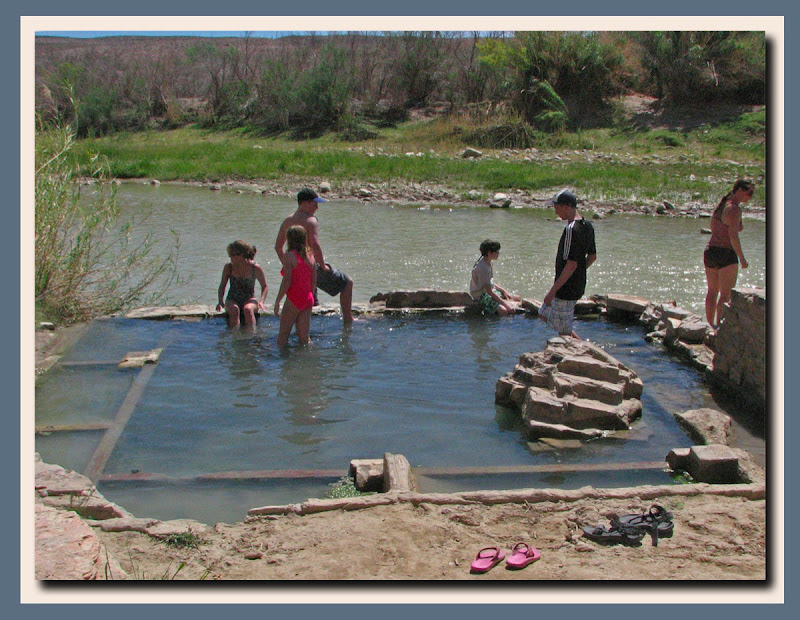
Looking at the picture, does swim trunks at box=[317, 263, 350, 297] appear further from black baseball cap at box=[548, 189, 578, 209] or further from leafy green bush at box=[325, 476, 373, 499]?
leafy green bush at box=[325, 476, 373, 499]

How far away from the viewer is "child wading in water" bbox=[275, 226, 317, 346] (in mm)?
8203

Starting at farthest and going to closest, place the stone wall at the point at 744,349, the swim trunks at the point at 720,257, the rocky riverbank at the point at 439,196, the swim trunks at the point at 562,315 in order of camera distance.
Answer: the rocky riverbank at the point at 439,196 < the swim trunks at the point at 720,257 < the swim trunks at the point at 562,315 < the stone wall at the point at 744,349

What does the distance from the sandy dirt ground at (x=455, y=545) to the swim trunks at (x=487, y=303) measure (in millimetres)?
5039

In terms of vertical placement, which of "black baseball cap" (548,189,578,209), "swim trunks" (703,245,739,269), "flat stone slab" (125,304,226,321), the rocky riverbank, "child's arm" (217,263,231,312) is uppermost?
the rocky riverbank

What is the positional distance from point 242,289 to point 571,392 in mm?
4210

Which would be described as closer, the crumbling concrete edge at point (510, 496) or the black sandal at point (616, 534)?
the black sandal at point (616, 534)

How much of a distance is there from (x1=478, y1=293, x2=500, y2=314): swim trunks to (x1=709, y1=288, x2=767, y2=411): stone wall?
2.90m

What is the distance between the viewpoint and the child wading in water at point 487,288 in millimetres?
9594

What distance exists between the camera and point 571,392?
6922mm

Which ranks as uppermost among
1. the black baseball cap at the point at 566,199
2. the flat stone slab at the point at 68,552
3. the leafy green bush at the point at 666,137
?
the leafy green bush at the point at 666,137

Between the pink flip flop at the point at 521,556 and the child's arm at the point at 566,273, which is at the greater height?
the child's arm at the point at 566,273

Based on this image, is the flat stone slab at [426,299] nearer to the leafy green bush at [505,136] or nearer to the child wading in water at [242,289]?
the child wading in water at [242,289]

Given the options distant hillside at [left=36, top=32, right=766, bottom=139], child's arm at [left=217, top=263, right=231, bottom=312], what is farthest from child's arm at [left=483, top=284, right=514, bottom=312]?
distant hillside at [left=36, top=32, right=766, bottom=139]

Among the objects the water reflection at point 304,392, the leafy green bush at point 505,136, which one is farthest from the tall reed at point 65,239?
the leafy green bush at point 505,136
